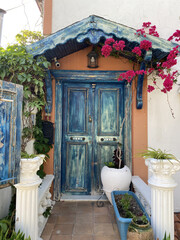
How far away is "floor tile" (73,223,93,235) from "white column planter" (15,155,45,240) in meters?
0.71

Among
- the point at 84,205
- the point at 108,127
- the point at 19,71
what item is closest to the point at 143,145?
the point at 108,127

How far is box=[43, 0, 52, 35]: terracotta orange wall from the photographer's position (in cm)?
346

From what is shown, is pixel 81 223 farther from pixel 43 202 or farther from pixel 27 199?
pixel 27 199

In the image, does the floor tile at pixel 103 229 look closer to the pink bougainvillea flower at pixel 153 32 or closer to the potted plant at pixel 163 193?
the potted plant at pixel 163 193

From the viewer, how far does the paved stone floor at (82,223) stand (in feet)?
7.46

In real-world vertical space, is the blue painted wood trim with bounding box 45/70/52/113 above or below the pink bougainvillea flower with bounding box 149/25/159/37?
below

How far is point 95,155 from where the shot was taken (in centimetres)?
346

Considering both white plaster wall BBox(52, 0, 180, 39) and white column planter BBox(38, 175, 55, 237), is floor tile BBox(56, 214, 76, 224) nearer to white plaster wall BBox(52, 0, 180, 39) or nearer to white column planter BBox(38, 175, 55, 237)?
white column planter BBox(38, 175, 55, 237)

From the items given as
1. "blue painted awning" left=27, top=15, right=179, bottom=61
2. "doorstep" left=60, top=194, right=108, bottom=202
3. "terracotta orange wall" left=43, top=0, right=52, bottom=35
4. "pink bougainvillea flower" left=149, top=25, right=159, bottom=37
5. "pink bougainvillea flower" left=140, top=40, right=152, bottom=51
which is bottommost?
"doorstep" left=60, top=194, right=108, bottom=202

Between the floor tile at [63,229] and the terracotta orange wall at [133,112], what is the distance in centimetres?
102

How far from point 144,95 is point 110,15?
1816 millimetres

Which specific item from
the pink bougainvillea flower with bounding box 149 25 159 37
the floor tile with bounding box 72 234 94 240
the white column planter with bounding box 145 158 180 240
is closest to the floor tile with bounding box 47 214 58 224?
the floor tile with bounding box 72 234 94 240

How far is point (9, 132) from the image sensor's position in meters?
1.73

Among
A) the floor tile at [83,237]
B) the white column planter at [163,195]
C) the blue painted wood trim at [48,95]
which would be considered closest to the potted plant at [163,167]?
the white column planter at [163,195]
